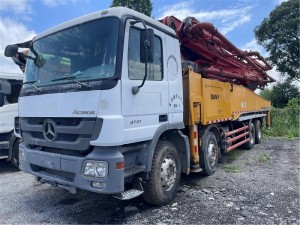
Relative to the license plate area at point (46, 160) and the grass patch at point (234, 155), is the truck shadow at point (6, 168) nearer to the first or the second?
the license plate area at point (46, 160)

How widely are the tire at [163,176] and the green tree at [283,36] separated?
73.3 feet

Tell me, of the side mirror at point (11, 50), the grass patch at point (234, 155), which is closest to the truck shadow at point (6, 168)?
the side mirror at point (11, 50)

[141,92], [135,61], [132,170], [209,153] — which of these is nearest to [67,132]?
[132,170]

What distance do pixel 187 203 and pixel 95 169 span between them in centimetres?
168

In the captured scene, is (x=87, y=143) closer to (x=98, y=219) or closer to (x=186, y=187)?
(x=98, y=219)

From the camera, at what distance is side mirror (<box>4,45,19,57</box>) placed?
3.90 meters

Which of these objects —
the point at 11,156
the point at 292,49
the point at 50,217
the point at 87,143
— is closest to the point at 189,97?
the point at 87,143

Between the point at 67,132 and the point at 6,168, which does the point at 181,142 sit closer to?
the point at 67,132

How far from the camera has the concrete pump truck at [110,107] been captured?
3014 millimetres

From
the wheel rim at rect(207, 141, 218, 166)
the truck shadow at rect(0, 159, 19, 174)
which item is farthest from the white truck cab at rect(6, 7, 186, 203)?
the truck shadow at rect(0, 159, 19, 174)

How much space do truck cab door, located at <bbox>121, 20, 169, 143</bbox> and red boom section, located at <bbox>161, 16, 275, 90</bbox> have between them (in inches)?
64.1

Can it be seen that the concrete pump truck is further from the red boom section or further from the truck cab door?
the red boom section

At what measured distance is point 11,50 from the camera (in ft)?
12.8

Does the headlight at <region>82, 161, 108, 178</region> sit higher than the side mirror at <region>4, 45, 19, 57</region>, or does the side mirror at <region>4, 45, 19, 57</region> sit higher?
the side mirror at <region>4, 45, 19, 57</region>
